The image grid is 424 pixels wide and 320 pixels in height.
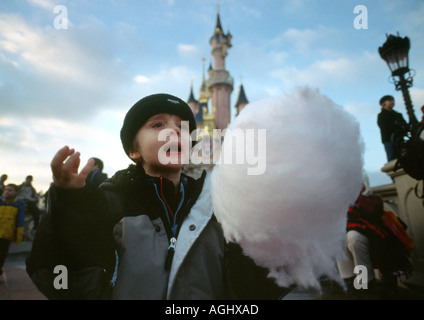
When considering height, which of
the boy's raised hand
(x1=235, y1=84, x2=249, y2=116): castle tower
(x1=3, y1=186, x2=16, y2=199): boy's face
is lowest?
the boy's raised hand

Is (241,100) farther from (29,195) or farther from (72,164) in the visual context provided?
(72,164)

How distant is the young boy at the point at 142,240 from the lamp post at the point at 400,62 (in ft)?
13.2

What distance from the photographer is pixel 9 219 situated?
14.7 ft

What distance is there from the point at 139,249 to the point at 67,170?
454 mm

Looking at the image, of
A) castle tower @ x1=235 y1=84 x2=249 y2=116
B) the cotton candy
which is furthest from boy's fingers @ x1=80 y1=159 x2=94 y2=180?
castle tower @ x1=235 y1=84 x2=249 y2=116

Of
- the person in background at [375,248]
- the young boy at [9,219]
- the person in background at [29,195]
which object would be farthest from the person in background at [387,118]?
the person in background at [29,195]

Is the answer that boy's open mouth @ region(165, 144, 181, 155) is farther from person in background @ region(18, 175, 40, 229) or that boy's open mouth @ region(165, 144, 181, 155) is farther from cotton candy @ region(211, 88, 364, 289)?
person in background @ region(18, 175, 40, 229)

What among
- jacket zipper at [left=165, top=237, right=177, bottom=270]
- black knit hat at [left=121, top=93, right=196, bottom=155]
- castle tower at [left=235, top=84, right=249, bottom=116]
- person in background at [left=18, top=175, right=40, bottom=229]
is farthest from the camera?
castle tower at [left=235, top=84, right=249, bottom=116]

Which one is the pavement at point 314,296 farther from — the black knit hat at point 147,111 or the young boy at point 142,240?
the black knit hat at point 147,111

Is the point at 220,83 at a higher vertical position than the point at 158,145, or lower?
higher

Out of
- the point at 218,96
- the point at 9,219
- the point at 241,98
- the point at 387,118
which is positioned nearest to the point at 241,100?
the point at 241,98

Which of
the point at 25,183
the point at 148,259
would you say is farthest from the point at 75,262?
the point at 25,183

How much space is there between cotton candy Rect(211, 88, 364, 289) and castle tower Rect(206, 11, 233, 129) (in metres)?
34.5

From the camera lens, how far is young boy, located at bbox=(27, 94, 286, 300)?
0.90 meters
